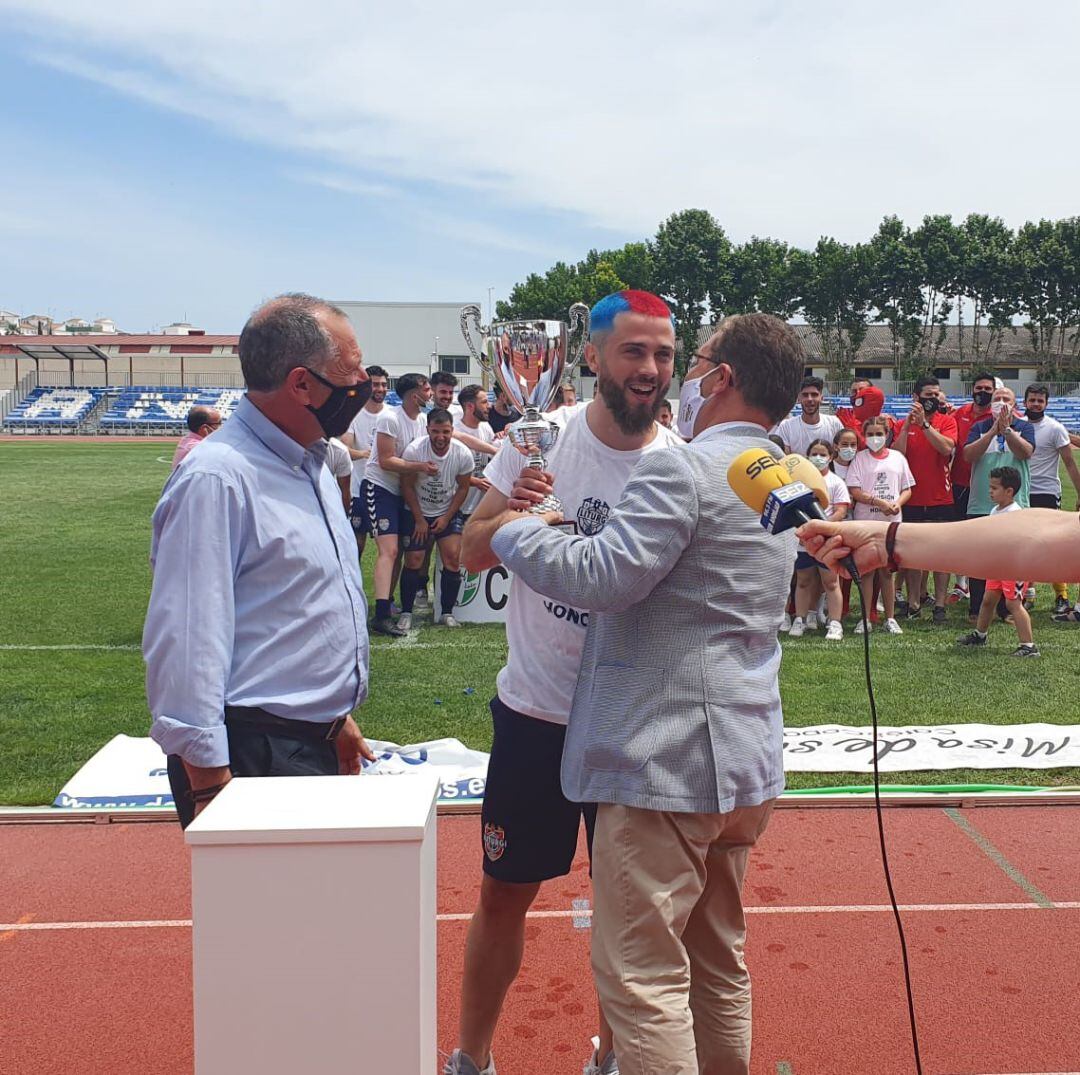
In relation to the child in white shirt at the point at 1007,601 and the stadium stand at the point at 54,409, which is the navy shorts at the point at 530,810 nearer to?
the child in white shirt at the point at 1007,601

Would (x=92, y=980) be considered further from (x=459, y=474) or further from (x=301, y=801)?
(x=459, y=474)

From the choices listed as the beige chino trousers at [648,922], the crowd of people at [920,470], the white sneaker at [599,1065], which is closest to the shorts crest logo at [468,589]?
the crowd of people at [920,470]

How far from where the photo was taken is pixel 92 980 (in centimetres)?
362

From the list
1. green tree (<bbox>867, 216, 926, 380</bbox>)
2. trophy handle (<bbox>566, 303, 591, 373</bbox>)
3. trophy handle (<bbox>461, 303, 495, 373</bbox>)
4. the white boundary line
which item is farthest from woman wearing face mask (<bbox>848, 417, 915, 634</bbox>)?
green tree (<bbox>867, 216, 926, 380</bbox>)

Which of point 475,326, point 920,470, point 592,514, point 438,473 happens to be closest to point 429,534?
point 438,473

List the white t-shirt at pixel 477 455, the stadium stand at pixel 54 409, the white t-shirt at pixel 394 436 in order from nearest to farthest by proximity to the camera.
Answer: the white t-shirt at pixel 394 436
the white t-shirt at pixel 477 455
the stadium stand at pixel 54 409

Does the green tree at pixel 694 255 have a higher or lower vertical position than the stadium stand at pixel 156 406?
higher

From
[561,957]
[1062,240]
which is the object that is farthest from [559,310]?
[561,957]

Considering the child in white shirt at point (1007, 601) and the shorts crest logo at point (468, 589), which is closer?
the child in white shirt at point (1007, 601)

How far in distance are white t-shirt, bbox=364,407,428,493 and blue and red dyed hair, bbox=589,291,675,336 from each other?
21.7ft

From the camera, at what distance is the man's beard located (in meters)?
2.76

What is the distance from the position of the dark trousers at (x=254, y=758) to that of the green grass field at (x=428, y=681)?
319 centimetres

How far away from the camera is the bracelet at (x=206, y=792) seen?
2385 millimetres

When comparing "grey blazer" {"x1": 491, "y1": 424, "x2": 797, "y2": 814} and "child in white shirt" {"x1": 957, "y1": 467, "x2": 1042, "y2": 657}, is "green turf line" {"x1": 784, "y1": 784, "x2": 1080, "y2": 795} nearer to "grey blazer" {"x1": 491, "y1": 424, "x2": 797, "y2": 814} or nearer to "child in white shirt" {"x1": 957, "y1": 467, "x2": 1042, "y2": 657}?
"child in white shirt" {"x1": 957, "y1": 467, "x2": 1042, "y2": 657}
